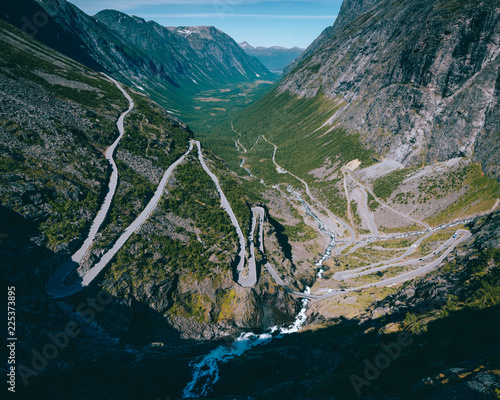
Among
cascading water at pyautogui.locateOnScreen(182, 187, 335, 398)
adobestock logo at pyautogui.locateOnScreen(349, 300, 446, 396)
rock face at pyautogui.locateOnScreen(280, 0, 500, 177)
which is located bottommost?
cascading water at pyautogui.locateOnScreen(182, 187, 335, 398)

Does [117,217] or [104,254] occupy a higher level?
[117,217]

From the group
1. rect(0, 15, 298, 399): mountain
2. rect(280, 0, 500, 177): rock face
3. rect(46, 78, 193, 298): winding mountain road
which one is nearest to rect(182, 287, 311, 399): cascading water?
rect(0, 15, 298, 399): mountain

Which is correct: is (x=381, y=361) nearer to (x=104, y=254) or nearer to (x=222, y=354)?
(x=222, y=354)

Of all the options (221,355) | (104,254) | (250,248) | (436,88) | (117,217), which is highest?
(436,88)

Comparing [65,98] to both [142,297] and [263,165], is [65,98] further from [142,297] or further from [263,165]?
[263,165]

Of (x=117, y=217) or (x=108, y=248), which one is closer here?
(x=108, y=248)

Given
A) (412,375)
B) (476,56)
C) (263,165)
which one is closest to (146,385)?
(412,375)

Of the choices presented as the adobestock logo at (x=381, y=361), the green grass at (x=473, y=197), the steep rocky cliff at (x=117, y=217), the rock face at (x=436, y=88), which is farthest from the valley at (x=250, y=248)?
the rock face at (x=436, y=88)

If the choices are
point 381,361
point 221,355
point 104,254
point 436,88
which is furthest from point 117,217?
point 436,88

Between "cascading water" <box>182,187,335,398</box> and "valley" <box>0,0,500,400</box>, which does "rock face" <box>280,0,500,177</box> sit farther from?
"cascading water" <box>182,187,335,398</box>
